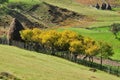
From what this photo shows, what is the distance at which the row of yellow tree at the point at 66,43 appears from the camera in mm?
98500

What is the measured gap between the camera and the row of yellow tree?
98.5 meters

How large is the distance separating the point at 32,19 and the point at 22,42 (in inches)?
3401

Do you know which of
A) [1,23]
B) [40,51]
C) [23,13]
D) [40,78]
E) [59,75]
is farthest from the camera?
[23,13]

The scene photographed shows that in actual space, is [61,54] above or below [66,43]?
below

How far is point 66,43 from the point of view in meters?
103

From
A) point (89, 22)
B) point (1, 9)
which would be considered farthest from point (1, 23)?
point (89, 22)

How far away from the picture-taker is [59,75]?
200 ft

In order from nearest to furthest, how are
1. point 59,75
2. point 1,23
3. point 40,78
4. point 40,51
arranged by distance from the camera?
point 40,78
point 59,75
point 40,51
point 1,23

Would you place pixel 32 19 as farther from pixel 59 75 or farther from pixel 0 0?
pixel 59 75

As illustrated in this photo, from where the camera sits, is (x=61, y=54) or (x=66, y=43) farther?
(x=66, y=43)

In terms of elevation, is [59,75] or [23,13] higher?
[59,75]

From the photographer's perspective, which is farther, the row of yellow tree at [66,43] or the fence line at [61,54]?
the row of yellow tree at [66,43]

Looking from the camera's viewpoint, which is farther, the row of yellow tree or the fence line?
the row of yellow tree

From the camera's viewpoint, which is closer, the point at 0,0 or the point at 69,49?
the point at 69,49
